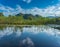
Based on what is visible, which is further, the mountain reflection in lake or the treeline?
the treeline

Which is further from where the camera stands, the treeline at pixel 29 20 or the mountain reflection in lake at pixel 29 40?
the treeline at pixel 29 20

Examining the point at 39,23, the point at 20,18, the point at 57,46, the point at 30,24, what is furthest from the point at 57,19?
the point at 57,46

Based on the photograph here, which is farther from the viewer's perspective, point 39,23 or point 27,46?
point 39,23

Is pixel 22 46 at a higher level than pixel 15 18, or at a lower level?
lower

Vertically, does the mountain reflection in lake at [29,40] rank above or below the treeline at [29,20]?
below

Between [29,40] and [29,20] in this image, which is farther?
[29,20]

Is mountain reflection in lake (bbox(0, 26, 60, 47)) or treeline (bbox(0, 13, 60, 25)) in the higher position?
treeline (bbox(0, 13, 60, 25))

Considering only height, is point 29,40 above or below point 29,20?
below

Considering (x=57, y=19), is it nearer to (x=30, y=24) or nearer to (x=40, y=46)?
(x=30, y=24)

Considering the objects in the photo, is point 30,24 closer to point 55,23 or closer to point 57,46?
point 55,23

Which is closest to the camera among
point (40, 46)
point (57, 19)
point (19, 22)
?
point (40, 46)

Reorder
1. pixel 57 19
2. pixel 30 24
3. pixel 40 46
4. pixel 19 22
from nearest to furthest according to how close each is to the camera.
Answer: pixel 40 46, pixel 57 19, pixel 30 24, pixel 19 22

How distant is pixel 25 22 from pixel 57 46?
13.0 feet

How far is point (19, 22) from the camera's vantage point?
259 inches
